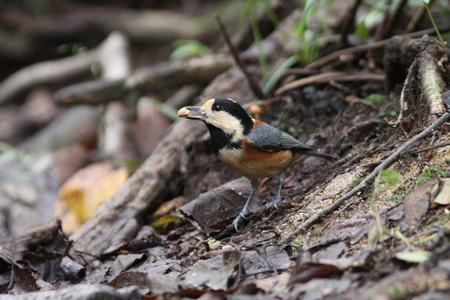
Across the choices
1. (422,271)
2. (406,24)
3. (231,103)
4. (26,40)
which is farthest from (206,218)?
(26,40)

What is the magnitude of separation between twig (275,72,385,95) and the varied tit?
1.05m

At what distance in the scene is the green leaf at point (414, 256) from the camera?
6.56 feet

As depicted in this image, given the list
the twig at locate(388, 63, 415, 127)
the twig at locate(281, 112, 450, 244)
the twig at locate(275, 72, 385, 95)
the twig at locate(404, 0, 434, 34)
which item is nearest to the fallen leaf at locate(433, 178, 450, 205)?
the twig at locate(281, 112, 450, 244)

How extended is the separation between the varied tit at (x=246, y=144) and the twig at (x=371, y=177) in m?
0.96

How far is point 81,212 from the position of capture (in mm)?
5465

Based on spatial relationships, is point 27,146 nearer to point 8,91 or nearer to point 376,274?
point 8,91

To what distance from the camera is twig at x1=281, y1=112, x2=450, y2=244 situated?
293 cm

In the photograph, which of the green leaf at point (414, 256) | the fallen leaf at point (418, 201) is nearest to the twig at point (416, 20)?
the fallen leaf at point (418, 201)

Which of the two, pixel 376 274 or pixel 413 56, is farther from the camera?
pixel 413 56

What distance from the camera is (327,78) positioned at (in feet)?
16.2

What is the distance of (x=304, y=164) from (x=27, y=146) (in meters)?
6.29

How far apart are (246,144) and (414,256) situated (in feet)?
6.86

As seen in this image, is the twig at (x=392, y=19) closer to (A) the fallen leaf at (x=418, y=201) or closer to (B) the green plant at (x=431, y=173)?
(B) the green plant at (x=431, y=173)

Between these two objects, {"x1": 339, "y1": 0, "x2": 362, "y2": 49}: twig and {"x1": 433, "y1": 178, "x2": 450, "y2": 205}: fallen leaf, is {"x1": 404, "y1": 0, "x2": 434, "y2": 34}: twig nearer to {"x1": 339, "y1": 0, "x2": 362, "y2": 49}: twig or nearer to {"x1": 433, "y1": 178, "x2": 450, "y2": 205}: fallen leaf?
{"x1": 339, "y1": 0, "x2": 362, "y2": 49}: twig
